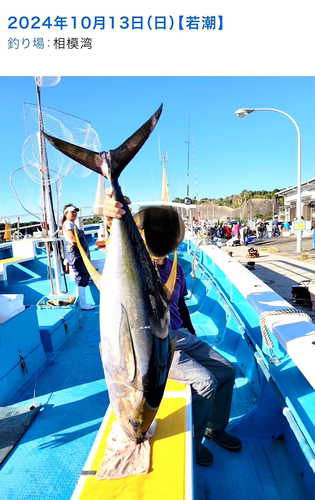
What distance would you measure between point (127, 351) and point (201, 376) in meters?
0.84

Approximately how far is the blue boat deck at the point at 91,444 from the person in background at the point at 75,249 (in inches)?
67.9

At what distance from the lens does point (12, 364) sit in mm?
2670

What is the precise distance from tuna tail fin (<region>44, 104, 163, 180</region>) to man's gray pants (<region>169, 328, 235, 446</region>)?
1.15m

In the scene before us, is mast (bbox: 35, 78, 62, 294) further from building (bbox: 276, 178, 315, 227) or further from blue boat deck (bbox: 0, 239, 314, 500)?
building (bbox: 276, 178, 315, 227)

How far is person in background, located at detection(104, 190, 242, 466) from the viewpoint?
1.83 m

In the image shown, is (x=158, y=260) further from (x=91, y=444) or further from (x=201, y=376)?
(x=91, y=444)

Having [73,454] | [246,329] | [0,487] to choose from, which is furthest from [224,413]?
[0,487]

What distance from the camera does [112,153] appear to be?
1.32 metres

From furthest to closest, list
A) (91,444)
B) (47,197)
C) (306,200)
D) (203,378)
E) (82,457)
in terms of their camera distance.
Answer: (306,200) → (47,197) → (91,444) → (82,457) → (203,378)

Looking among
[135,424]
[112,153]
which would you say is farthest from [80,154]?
[135,424]

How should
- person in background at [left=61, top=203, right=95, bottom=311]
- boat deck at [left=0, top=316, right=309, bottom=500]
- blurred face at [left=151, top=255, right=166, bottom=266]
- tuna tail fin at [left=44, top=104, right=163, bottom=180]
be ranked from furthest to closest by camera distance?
person in background at [left=61, top=203, right=95, bottom=311]
blurred face at [left=151, top=255, right=166, bottom=266]
boat deck at [left=0, top=316, right=309, bottom=500]
tuna tail fin at [left=44, top=104, right=163, bottom=180]

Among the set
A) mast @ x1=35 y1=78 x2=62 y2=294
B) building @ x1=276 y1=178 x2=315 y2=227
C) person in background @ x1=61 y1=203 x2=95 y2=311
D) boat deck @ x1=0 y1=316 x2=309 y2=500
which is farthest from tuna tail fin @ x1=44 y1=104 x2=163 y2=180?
building @ x1=276 y1=178 x2=315 y2=227
